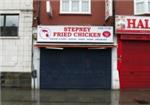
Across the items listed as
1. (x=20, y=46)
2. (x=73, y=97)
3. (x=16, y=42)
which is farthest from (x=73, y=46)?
(x=73, y=97)

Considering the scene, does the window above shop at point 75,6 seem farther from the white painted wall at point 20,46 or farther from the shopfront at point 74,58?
the white painted wall at point 20,46

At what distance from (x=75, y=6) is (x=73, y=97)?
5.87 m

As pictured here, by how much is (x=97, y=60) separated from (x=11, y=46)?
15.2 feet

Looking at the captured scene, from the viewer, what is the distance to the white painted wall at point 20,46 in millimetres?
20656

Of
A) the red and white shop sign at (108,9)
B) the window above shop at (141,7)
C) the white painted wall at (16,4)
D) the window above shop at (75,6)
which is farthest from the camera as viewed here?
the white painted wall at (16,4)

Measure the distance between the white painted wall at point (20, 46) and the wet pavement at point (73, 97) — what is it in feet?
4.75

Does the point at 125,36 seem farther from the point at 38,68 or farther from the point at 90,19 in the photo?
the point at 38,68

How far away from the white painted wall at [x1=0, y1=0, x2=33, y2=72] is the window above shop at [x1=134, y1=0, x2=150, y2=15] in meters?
5.59

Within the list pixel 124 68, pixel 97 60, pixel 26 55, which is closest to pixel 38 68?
pixel 26 55

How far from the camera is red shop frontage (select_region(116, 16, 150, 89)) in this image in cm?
1984

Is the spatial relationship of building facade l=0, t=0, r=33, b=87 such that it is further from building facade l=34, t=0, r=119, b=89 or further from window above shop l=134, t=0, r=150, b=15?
window above shop l=134, t=0, r=150, b=15

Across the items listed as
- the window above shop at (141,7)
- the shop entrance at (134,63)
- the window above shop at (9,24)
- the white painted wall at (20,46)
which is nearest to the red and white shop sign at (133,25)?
the window above shop at (141,7)

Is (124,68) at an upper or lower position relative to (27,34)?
lower

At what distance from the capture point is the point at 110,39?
2008 centimetres
